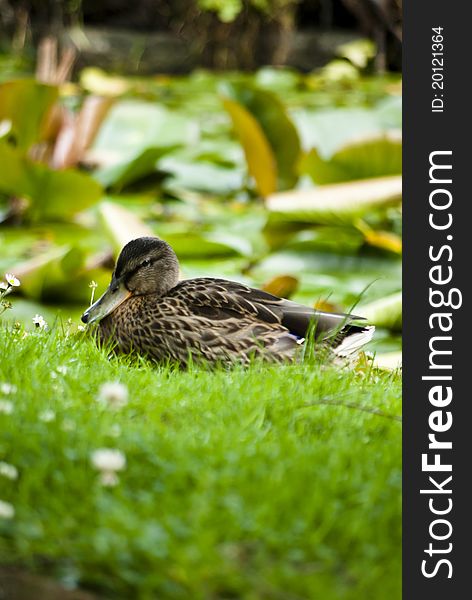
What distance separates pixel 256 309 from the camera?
315cm

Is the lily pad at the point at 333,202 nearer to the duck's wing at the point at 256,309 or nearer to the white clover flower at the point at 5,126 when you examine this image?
the white clover flower at the point at 5,126

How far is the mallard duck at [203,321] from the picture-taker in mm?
3086

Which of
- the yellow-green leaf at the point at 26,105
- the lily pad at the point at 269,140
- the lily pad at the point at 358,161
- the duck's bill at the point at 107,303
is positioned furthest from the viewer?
the lily pad at the point at 269,140

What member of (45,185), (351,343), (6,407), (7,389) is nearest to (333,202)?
(45,185)

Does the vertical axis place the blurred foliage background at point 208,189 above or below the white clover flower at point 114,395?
above

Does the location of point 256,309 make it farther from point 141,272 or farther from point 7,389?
point 7,389

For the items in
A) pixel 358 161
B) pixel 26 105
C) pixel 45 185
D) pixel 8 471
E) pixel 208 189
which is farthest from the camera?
pixel 208 189

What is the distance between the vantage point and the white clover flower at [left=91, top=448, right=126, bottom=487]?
82.6 inches

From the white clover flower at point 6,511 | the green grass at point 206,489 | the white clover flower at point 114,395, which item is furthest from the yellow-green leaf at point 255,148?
the white clover flower at point 6,511

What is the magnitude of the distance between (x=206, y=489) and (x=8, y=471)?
43 cm

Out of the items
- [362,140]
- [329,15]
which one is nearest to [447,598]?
[362,140]

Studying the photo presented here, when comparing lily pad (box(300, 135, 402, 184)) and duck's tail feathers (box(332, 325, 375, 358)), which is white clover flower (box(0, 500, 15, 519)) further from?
lily pad (box(300, 135, 402, 184))

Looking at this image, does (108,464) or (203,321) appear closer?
(108,464)

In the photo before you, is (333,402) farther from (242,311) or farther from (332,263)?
(332,263)
